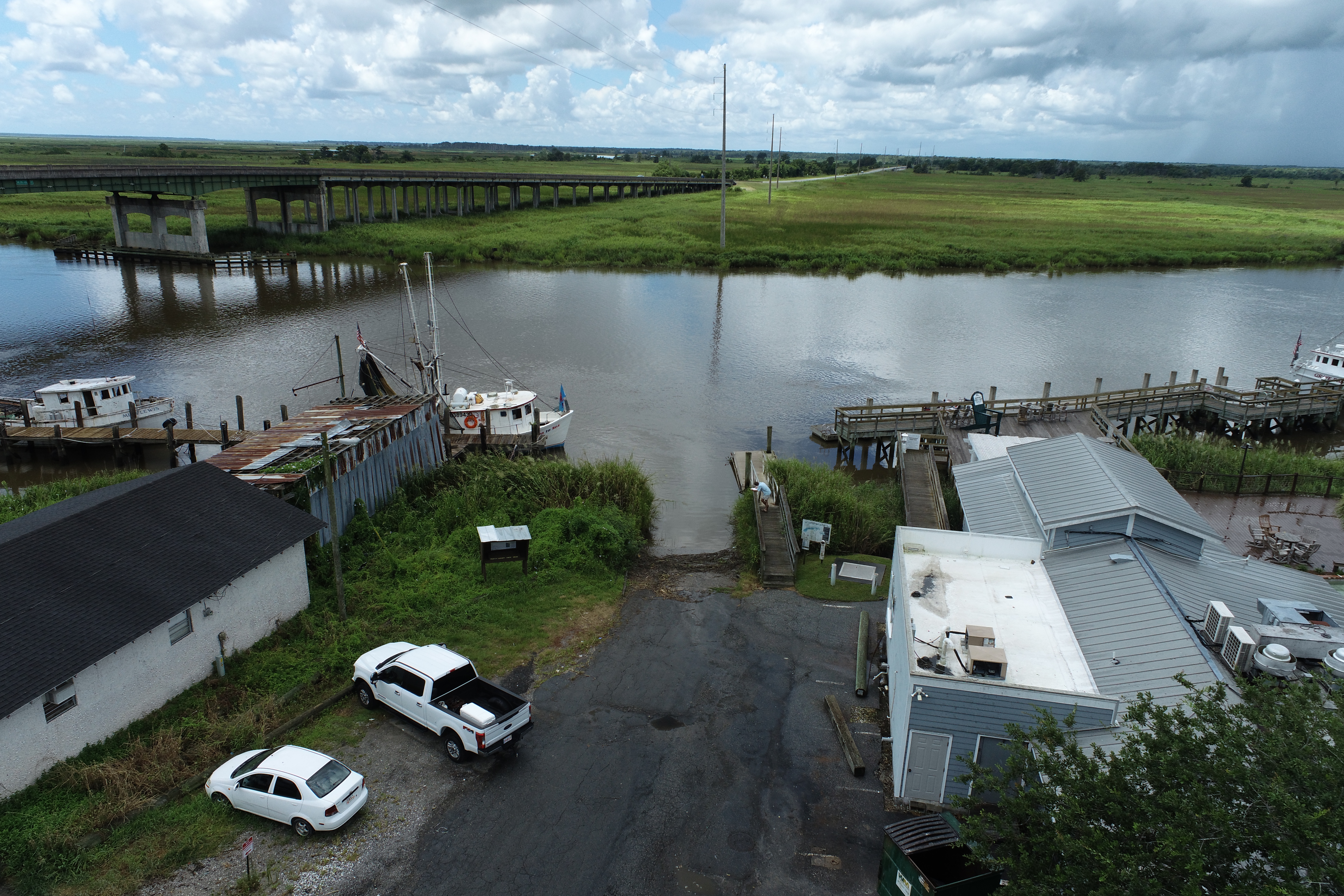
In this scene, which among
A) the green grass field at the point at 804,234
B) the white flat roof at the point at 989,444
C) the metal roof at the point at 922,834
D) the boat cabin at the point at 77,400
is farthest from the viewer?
the green grass field at the point at 804,234

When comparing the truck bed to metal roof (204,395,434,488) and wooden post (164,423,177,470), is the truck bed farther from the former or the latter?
wooden post (164,423,177,470)

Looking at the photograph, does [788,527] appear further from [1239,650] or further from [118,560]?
[118,560]

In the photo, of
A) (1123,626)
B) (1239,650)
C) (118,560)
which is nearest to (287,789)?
(118,560)

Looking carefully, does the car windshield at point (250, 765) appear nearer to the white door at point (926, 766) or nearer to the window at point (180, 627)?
the window at point (180, 627)

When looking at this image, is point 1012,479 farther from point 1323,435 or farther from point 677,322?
point 677,322

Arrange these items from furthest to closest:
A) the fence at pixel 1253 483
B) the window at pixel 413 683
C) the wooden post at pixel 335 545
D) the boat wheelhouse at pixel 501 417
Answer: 1. the boat wheelhouse at pixel 501 417
2. the fence at pixel 1253 483
3. the wooden post at pixel 335 545
4. the window at pixel 413 683

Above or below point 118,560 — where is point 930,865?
→ below

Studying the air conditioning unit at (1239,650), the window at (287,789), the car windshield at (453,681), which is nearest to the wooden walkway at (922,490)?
the air conditioning unit at (1239,650)
